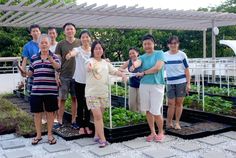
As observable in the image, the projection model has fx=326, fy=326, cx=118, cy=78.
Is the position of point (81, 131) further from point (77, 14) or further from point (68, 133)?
point (77, 14)

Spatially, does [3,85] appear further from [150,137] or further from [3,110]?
[150,137]

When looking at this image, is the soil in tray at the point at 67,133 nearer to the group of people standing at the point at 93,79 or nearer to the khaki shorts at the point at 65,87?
the group of people standing at the point at 93,79

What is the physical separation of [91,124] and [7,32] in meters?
11.9

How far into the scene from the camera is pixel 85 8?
6.67 meters

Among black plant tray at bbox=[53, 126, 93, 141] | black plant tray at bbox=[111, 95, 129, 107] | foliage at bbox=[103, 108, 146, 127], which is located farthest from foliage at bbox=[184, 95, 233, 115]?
black plant tray at bbox=[53, 126, 93, 141]

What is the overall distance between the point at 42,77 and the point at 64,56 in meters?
0.75

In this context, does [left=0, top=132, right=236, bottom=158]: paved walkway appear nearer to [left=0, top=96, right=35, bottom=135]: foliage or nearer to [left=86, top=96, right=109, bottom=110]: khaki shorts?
[left=0, top=96, right=35, bottom=135]: foliage

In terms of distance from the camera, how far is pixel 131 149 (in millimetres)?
4359

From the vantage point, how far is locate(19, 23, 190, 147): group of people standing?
4473mm

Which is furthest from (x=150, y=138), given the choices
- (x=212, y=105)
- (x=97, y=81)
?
(x=212, y=105)

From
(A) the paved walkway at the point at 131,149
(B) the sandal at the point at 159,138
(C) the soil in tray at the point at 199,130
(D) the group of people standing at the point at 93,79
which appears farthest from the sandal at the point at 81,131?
(C) the soil in tray at the point at 199,130

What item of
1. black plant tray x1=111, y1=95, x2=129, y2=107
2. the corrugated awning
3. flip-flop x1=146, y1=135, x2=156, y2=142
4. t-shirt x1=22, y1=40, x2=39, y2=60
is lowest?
black plant tray x1=111, y1=95, x2=129, y2=107

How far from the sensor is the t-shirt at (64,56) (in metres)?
5.15

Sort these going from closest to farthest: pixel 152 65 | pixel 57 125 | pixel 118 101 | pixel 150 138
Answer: pixel 152 65
pixel 150 138
pixel 57 125
pixel 118 101
